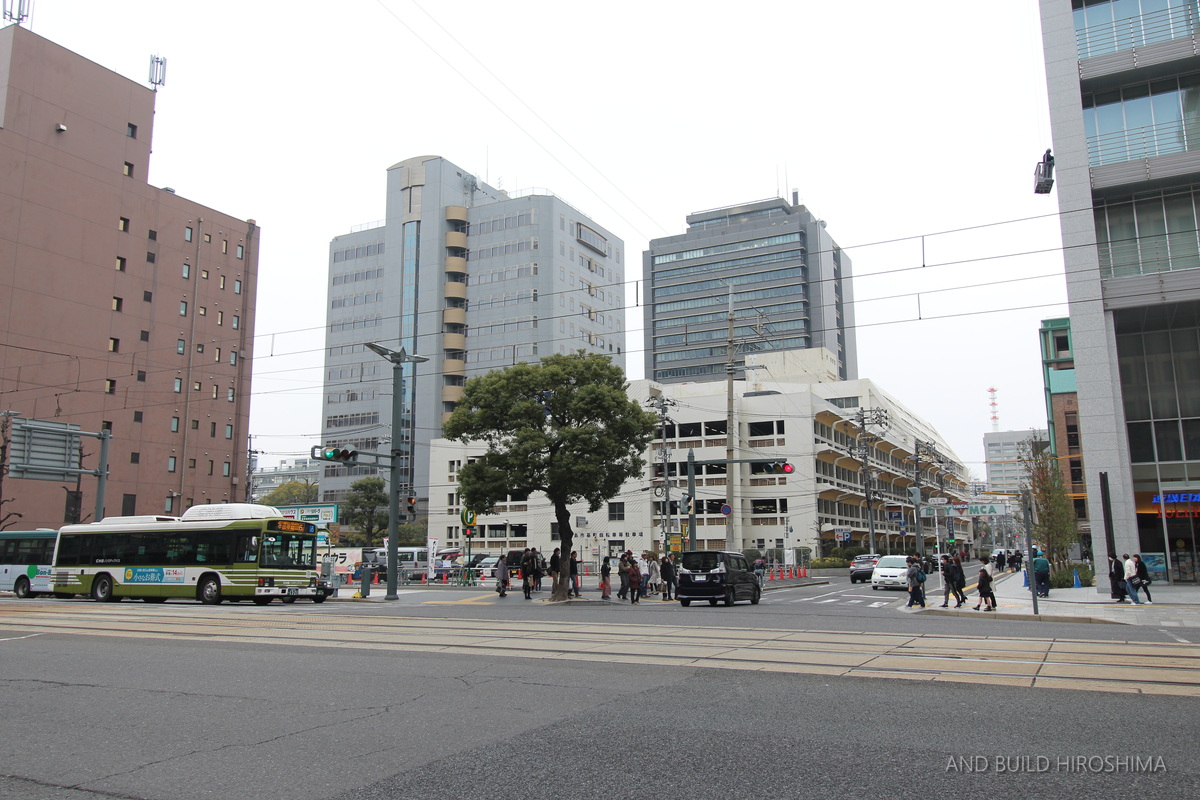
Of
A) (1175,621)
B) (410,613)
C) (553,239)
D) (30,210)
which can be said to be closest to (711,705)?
(410,613)

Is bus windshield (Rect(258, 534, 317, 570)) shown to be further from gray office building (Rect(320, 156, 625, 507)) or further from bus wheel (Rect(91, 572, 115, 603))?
gray office building (Rect(320, 156, 625, 507))

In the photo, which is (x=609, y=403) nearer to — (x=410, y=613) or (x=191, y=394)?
(x=410, y=613)

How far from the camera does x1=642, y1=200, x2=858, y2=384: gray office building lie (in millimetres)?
126938

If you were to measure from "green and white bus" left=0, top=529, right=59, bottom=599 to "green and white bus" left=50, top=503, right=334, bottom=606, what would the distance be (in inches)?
110

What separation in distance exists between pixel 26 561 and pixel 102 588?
6.49 metres

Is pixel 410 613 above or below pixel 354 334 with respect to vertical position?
below

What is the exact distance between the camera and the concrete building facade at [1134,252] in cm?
2798

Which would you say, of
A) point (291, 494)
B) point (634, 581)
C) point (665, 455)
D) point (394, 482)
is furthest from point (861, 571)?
point (291, 494)

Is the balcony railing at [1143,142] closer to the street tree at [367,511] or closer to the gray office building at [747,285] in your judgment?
the street tree at [367,511]

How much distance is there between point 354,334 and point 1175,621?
96.6 metres

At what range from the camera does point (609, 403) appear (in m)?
29.6

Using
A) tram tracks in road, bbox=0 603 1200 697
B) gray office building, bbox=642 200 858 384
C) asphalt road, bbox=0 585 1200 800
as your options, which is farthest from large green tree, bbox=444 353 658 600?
gray office building, bbox=642 200 858 384

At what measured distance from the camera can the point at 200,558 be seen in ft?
88.3

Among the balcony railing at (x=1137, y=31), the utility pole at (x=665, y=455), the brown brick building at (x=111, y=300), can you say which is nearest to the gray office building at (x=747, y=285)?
the utility pole at (x=665, y=455)
